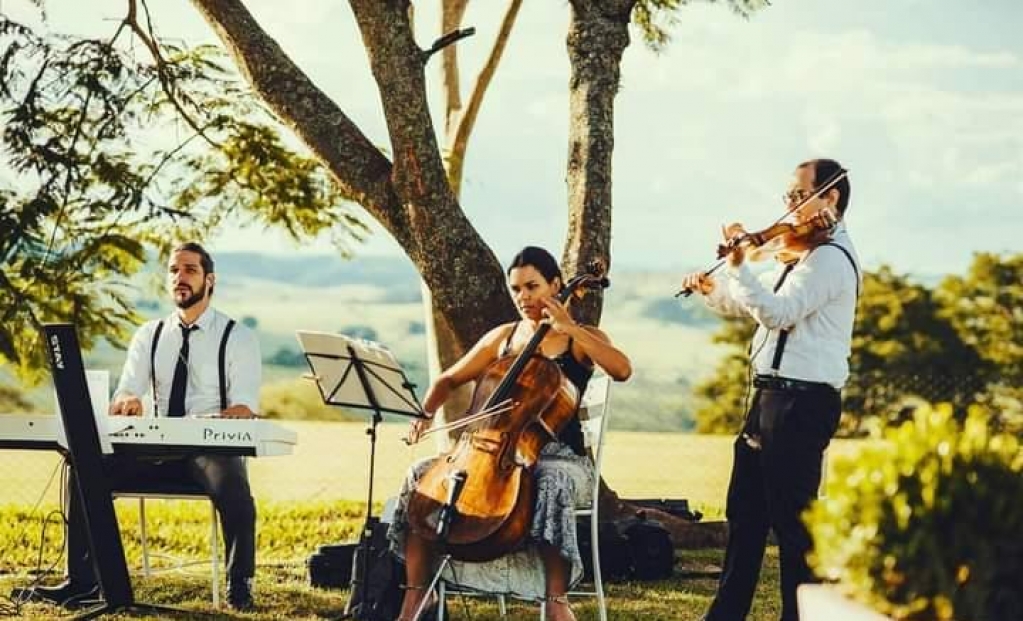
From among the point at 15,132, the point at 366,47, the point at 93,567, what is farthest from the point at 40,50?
the point at 93,567

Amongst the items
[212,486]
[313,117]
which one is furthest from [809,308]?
[313,117]

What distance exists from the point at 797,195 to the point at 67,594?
3312mm

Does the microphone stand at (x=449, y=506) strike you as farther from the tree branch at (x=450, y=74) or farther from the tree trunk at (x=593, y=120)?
the tree branch at (x=450, y=74)

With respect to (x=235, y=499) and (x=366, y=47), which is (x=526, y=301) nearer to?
(x=235, y=499)

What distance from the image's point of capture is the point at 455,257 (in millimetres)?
7836

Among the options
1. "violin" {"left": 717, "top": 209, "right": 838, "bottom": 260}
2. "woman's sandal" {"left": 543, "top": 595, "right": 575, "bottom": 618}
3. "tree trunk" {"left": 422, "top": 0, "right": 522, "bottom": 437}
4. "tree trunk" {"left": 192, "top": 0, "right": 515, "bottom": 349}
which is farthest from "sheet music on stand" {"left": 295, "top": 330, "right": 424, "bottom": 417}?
"tree trunk" {"left": 422, "top": 0, "right": 522, "bottom": 437}

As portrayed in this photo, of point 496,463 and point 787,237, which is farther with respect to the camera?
point 787,237

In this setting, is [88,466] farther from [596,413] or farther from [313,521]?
[313,521]

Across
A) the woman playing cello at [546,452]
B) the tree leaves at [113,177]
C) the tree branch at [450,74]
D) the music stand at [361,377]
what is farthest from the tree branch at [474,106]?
the music stand at [361,377]

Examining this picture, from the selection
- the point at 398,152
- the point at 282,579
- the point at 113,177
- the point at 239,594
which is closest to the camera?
the point at 239,594

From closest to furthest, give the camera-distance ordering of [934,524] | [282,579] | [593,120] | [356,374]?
[934,524], [356,374], [282,579], [593,120]

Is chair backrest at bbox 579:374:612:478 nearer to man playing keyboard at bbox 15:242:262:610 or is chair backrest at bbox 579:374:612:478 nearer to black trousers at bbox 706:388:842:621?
black trousers at bbox 706:388:842:621

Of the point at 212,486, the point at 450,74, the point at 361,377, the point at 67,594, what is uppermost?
the point at 450,74

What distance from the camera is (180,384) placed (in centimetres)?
659
